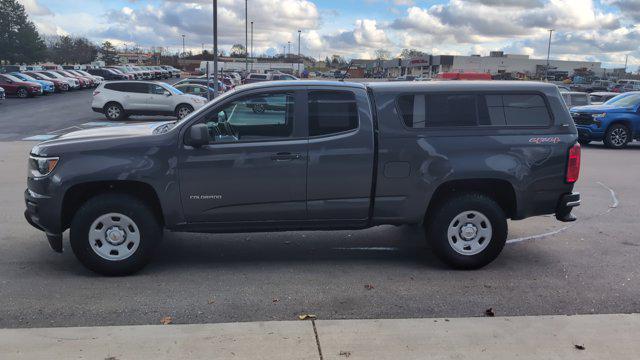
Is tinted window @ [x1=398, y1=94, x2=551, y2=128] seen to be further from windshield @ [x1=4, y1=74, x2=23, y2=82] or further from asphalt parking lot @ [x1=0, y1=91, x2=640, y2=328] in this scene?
windshield @ [x1=4, y1=74, x2=23, y2=82]

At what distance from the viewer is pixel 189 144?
498 centimetres

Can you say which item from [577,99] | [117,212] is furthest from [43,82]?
[117,212]

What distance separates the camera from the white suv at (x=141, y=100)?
22.5m

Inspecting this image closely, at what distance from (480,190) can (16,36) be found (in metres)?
94.2

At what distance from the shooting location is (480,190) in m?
5.52

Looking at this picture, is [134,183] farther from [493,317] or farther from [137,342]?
[493,317]

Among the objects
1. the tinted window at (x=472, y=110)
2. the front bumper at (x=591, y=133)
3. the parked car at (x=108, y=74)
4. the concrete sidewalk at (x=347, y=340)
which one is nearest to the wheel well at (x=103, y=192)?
the concrete sidewalk at (x=347, y=340)

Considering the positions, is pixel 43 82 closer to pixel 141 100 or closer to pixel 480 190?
pixel 141 100

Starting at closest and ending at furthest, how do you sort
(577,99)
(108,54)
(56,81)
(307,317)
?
(307,317) → (577,99) → (56,81) → (108,54)

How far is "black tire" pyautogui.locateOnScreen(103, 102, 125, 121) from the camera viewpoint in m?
22.6

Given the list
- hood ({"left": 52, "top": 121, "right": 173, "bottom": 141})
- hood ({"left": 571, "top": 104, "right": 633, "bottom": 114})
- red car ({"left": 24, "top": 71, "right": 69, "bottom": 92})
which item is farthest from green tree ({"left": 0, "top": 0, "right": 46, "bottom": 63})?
hood ({"left": 52, "top": 121, "right": 173, "bottom": 141})

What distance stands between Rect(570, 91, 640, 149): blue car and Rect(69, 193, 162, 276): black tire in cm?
1507

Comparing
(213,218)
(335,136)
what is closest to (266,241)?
(213,218)

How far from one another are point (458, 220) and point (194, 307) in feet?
8.70
